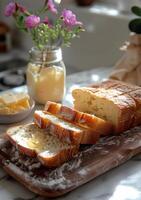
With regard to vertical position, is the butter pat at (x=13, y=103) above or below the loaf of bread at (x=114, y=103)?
below

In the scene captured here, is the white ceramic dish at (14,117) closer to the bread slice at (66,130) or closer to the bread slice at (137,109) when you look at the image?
the bread slice at (66,130)

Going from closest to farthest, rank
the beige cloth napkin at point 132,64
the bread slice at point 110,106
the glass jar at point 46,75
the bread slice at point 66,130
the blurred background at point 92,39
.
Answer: the bread slice at point 66,130 < the bread slice at point 110,106 < the glass jar at point 46,75 < the beige cloth napkin at point 132,64 < the blurred background at point 92,39

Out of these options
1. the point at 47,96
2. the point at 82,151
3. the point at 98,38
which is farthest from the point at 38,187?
the point at 98,38

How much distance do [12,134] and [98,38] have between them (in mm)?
1091

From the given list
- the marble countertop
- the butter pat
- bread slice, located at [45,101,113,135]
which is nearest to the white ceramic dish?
the butter pat

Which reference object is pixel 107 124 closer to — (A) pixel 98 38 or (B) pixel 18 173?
(B) pixel 18 173

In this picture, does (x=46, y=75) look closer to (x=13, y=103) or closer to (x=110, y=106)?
(x=13, y=103)

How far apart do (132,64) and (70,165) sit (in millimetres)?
620

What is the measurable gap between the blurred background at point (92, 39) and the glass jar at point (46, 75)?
0.43m

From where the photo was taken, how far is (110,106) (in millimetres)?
1132

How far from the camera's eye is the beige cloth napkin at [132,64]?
145 centimetres

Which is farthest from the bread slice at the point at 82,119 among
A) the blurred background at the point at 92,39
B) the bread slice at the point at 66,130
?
the blurred background at the point at 92,39

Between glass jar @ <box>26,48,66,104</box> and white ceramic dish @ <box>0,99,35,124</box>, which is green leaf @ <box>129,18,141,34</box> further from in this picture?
white ceramic dish @ <box>0,99,35,124</box>

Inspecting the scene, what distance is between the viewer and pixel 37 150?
3.18 feet
